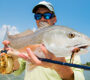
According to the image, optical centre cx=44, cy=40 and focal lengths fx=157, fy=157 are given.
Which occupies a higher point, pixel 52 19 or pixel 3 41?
pixel 52 19

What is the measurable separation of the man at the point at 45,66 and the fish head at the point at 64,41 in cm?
14

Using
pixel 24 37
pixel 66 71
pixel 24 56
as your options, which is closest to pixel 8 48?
pixel 24 37

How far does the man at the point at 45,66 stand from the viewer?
88.0 inches

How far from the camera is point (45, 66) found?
7.63ft

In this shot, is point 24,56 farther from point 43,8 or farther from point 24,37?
point 43,8

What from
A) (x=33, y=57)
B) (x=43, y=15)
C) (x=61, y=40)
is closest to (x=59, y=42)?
(x=61, y=40)

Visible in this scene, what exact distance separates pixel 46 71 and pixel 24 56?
0.78 metres

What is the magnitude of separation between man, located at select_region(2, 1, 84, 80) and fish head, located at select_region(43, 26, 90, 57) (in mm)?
138

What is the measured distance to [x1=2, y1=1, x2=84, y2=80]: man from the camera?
224cm

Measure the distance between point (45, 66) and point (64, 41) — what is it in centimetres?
53

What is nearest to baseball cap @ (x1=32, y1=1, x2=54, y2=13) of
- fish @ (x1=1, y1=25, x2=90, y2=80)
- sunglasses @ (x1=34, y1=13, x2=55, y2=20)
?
sunglasses @ (x1=34, y1=13, x2=55, y2=20)

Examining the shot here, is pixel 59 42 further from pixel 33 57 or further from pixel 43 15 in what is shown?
pixel 43 15

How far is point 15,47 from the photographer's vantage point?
2.78 metres

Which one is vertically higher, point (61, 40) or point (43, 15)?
point (43, 15)
